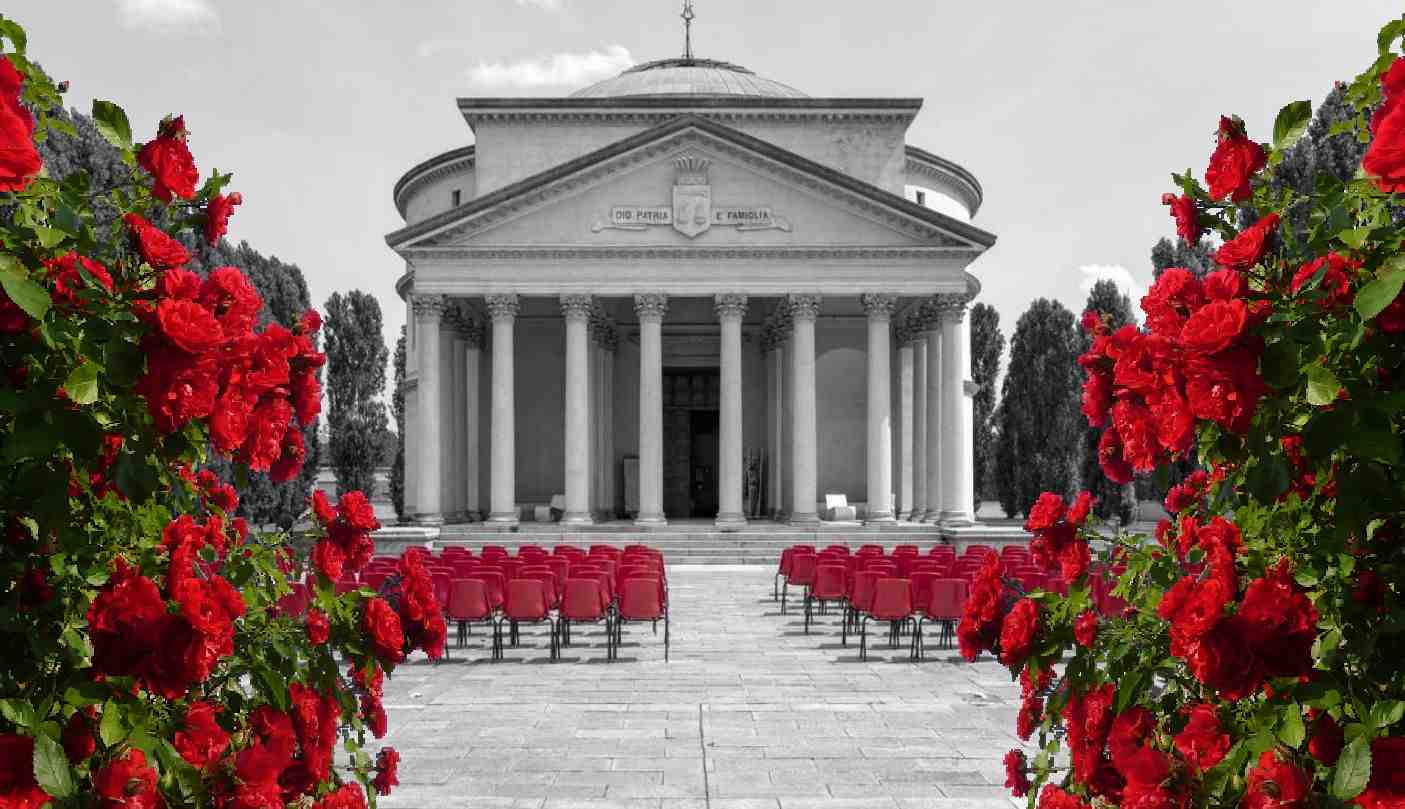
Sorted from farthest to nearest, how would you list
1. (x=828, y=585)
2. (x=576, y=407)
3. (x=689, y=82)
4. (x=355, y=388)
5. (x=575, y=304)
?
(x=689, y=82) → (x=355, y=388) → (x=575, y=304) → (x=576, y=407) → (x=828, y=585)

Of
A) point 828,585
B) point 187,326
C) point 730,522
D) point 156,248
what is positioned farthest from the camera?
point 730,522

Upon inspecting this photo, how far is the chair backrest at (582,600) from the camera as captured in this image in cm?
1452

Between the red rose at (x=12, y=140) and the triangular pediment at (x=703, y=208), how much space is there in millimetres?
32405

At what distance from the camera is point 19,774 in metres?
2.56

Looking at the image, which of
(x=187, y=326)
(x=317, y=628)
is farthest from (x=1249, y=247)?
(x=317, y=628)

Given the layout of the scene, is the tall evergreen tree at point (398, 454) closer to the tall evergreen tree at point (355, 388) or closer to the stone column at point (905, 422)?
the tall evergreen tree at point (355, 388)

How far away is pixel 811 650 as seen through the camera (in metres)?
15.5

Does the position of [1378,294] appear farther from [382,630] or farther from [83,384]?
[382,630]

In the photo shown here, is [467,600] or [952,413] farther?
[952,413]

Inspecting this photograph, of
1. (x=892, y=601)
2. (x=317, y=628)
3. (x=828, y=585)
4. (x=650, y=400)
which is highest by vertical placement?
(x=650, y=400)

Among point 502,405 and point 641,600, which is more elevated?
point 502,405

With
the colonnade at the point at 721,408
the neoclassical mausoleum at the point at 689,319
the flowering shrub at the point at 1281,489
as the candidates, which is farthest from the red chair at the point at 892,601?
the neoclassical mausoleum at the point at 689,319

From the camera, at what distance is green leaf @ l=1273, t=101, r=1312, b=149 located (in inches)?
137

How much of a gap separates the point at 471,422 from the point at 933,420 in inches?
654
